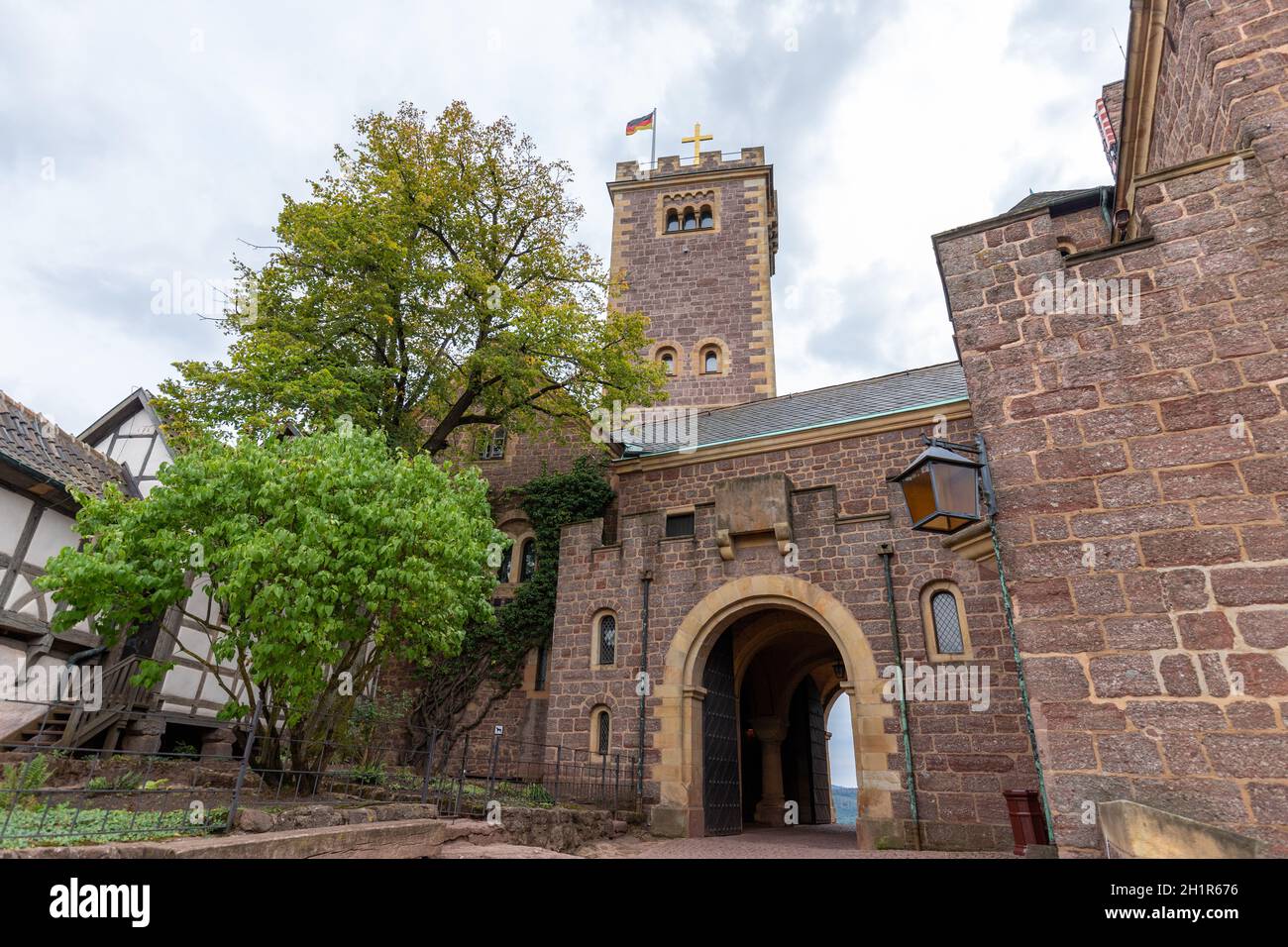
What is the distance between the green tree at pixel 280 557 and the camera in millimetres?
7602

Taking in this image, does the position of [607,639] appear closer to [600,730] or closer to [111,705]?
[600,730]

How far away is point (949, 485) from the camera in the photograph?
4.67 metres

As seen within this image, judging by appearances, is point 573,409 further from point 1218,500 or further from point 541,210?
point 1218,500

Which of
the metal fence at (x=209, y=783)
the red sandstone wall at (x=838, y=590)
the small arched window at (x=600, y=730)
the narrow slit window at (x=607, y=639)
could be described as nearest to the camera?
the metal fence at (x=209, y=783)

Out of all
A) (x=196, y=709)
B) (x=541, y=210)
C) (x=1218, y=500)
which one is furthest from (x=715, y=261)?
(x=1218, y=500)

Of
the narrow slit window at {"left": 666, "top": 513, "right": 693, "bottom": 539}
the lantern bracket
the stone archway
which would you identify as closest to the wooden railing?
the stone archway

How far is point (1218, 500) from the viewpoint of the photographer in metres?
3.88

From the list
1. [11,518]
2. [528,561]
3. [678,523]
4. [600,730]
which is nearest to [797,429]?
[678,523]

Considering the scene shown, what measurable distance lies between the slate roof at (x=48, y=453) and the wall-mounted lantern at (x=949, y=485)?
451 inches

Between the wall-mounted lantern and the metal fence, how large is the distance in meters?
5.43

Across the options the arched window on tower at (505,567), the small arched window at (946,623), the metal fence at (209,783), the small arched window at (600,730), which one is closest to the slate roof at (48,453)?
the metal fence at (209,783)

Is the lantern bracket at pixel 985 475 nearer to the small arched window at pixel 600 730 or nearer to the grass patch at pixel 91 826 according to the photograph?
the grass patch at pixel 91 826

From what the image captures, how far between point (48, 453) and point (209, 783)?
5815 mm
